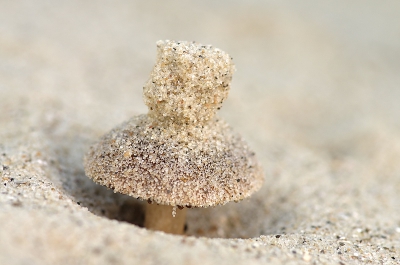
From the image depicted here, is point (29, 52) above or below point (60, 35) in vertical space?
below

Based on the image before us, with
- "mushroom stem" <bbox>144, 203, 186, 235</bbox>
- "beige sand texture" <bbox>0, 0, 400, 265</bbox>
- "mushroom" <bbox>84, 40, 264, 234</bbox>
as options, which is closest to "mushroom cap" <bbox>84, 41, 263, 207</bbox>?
"mushroom" <bbox>84, 40, 264, 234</bbox>

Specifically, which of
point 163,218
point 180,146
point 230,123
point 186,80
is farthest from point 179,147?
point 230,123

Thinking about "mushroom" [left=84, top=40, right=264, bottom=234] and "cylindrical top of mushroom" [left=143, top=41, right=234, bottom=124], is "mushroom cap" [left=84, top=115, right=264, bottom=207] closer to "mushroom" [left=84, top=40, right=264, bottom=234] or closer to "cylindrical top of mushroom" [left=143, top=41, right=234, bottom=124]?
"mushroom" [left=84, top=40, right=264, bottom=234]

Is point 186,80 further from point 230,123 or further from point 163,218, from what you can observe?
point 230,123

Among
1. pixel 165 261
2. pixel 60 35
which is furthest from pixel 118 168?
pixel 60 35

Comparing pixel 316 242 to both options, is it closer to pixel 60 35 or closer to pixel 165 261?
pixel 165 261

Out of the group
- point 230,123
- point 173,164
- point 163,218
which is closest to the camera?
point 173,164

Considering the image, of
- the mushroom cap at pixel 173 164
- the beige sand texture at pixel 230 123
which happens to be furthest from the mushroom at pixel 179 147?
the beige sand texture at pixel 230 123
